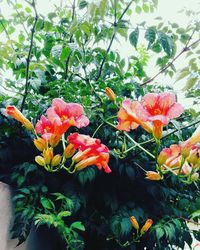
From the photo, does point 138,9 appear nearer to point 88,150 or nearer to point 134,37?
point 134,37

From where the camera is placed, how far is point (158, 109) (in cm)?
95

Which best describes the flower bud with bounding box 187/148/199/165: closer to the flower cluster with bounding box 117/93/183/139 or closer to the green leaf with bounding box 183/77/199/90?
the flower cluster with bounding box 117/93/183/139

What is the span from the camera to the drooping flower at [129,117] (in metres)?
1.01

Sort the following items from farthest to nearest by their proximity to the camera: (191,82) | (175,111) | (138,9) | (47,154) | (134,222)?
(138,9)
(134,222)
(191,82)
(47,154)
(175,111)

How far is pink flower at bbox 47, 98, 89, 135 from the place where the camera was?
100cm

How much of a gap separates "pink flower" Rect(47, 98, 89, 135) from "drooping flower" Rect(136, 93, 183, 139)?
27cm

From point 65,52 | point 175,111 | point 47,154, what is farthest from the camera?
point 65,52

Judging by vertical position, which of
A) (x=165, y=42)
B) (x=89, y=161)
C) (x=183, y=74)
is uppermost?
(x=165, y=42)

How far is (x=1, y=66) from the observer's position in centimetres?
192

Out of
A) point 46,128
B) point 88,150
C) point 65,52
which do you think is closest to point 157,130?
point 88,150

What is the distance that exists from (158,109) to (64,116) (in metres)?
0.37

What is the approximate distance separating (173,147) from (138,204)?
93 cm

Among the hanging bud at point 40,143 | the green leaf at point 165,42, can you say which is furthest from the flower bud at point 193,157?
the green leaf at point 165,42

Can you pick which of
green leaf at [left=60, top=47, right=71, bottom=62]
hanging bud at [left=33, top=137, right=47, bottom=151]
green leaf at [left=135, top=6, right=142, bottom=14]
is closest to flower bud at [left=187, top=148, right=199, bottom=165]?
hanging bud at [left=33, top=137, right=47, bottom=151]
